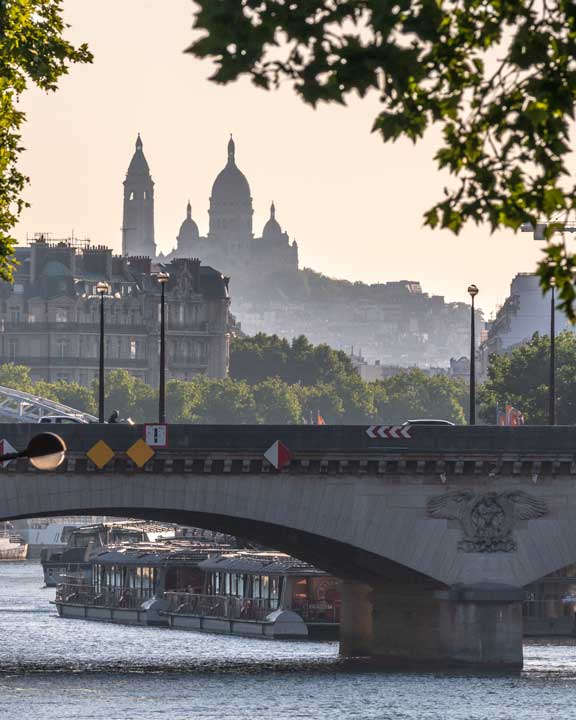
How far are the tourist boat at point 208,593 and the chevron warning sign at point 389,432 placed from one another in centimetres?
2557

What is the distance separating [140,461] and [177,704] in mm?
7032

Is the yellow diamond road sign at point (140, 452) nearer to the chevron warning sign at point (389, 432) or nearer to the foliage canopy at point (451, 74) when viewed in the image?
the chevron warning sign at point (389, 432)

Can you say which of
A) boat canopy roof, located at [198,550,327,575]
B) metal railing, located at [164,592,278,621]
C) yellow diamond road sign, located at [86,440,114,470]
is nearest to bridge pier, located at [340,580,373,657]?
yellow diamond road sign, located at [86,440,114,470]

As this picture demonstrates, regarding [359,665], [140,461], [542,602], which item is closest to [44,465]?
[140,461]

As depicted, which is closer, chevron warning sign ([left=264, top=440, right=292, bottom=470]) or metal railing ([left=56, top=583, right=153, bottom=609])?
chevron warning sign ([left=264, top=440, right=292, bottom=470])

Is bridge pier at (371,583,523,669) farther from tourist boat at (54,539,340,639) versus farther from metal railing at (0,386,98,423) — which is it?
metal railing at (0,386,98,423)

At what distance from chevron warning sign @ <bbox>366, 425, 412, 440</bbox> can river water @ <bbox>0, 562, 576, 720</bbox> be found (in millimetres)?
6425

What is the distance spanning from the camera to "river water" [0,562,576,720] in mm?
56219

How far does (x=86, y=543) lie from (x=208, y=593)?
48.0 metres

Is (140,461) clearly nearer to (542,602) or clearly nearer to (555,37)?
(542,602)

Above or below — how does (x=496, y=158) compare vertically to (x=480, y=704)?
above

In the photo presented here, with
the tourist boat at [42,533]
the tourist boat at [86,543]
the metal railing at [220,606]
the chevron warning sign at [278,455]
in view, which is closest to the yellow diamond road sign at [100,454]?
the chevron warning sign at [278,455]

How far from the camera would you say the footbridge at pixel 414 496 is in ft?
206

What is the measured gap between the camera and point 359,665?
68.9 m
